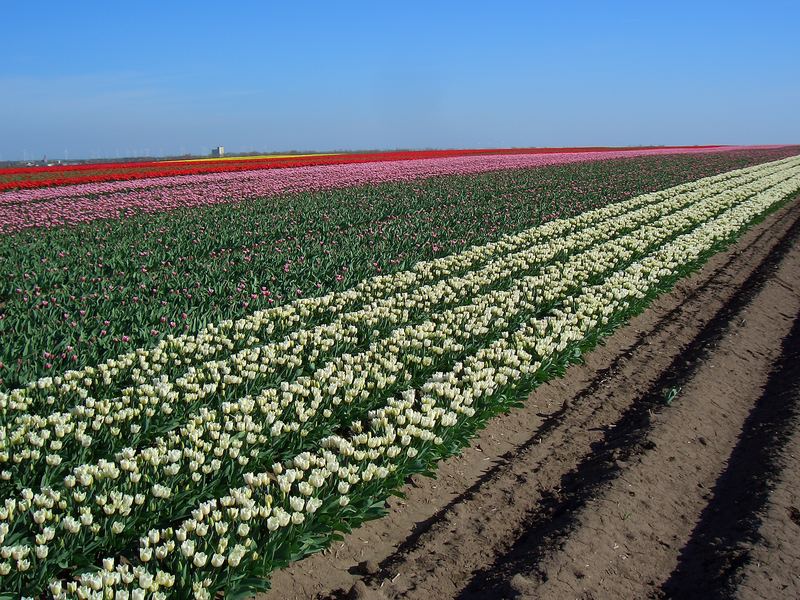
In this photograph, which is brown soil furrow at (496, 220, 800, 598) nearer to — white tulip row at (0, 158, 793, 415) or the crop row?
white tulip row at (0, 158, 793, 415)

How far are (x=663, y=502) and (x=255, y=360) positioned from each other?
12.3 ft

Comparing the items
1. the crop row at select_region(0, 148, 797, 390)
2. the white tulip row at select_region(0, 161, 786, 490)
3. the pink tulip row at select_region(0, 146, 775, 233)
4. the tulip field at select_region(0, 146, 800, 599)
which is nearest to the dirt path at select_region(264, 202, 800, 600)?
the tulip field at select_region(0, 146, 800, 599)

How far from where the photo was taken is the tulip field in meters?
3.97

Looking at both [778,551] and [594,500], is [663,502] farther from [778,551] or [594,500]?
[778,551]

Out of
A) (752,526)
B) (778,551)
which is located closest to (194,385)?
(752,526)

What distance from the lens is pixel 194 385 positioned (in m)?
5.76

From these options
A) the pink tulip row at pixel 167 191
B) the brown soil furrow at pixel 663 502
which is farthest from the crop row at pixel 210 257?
the brown soil furrow at pixel 663 502

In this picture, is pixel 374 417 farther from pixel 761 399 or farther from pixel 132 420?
pixel 761 399

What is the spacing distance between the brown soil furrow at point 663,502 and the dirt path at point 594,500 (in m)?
0.01

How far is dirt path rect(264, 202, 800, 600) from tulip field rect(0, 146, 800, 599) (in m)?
0.22

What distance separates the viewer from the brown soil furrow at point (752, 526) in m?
4.07

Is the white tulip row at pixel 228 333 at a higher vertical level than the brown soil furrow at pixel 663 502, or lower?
higher

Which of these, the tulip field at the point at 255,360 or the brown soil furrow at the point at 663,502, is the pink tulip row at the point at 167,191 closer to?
the tulip field at the point at 255,360

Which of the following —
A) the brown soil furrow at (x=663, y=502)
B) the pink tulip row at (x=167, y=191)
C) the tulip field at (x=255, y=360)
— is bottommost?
the brown soil furrow at (x=663, y=502)
